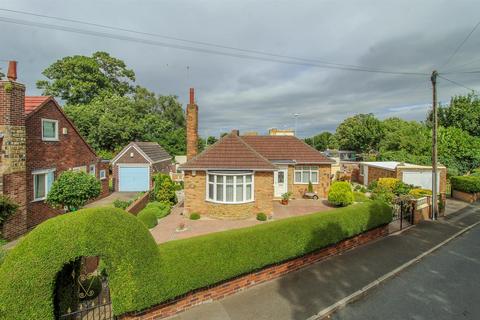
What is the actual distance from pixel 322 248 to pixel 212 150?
872cm

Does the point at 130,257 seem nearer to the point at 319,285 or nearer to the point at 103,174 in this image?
the point at 319,285

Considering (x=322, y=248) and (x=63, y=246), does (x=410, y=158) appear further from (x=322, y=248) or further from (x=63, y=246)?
(x=63, y=246)

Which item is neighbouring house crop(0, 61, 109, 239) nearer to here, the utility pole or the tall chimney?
the tall chimney

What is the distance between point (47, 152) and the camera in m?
13.7

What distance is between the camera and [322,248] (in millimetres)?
9117

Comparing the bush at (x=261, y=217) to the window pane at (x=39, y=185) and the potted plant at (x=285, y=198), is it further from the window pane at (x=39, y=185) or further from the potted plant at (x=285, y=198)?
the window pane at (x=39, y=185)

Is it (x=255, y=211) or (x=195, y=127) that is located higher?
(x=195, y=127)

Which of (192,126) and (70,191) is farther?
(192,126)

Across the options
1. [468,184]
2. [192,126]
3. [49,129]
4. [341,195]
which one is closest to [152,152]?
[192,126]

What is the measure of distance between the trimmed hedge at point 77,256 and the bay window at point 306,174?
51.3 feet

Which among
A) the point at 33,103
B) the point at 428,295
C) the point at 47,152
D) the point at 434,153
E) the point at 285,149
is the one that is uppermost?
the point at 33,103

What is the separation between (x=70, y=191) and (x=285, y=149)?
15287mm

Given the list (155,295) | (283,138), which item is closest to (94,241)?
(155,295)

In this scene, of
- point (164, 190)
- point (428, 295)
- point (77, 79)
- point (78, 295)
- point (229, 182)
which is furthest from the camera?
point (77, 79)
